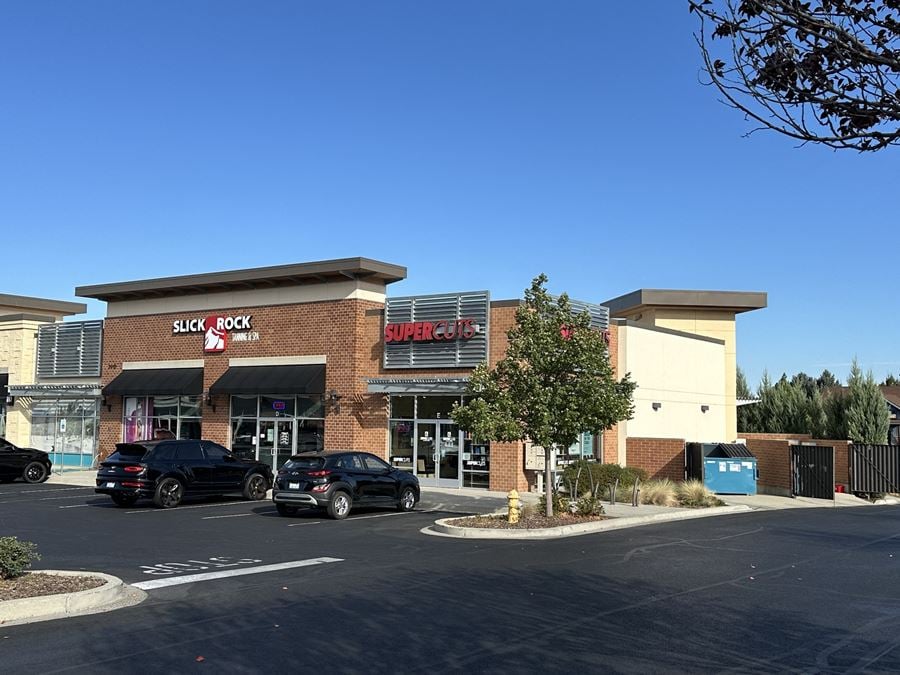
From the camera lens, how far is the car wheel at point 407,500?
2162 cm

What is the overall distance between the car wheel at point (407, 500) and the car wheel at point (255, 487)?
460cm

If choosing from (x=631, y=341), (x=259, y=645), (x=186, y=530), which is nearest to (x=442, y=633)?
(x=259, y=645)

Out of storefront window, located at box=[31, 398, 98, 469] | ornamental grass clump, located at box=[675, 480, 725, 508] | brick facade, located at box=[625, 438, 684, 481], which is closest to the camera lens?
ornamental grass clump, located at box=[675, 480, 725, 508]

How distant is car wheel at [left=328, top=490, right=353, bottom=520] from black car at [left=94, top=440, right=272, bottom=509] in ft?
15.3

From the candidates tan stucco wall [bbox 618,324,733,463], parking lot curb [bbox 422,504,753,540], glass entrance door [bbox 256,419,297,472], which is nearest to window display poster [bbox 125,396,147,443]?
glass entrance door [bbox 256,419,297,472]

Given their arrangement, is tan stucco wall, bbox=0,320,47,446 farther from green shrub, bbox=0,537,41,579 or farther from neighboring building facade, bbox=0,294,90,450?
green shrub, bbox=0,537,41,579

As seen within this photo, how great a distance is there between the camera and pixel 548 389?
18.9m

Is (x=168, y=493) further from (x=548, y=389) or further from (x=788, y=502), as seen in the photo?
(x=788, y=502)

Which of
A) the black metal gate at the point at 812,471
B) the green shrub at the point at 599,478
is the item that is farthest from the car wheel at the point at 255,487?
the black metal gate at the point at 812,471

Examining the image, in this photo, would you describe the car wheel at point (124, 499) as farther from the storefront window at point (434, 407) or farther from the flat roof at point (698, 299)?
the flat roof at point (698, 299)

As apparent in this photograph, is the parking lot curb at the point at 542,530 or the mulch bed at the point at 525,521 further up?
the mulch bed at the point at 525,521

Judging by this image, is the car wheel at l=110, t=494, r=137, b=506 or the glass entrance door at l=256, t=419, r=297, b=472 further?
the glass entrance door at l=256, t=419, r=297, b=472

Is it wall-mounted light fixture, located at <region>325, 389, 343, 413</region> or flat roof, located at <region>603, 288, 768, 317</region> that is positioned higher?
flat roof, located at <region>603, 288, 768, 317</region>

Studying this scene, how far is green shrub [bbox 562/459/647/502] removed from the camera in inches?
958
